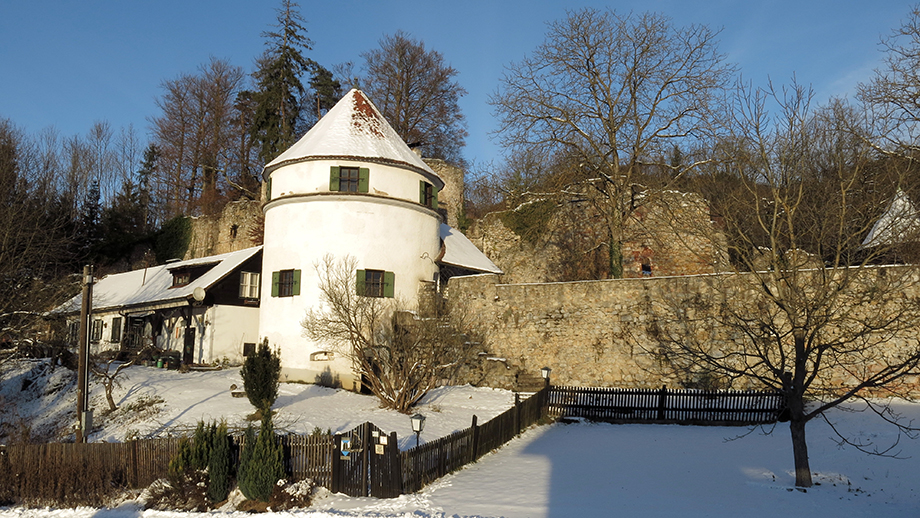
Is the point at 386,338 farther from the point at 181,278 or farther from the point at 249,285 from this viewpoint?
the point at 181,278

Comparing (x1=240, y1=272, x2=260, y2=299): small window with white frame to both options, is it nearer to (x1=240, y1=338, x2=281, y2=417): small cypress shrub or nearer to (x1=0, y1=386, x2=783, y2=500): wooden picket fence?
(x1=240, y1=338, x2=281, y2=417): small cypress shrub

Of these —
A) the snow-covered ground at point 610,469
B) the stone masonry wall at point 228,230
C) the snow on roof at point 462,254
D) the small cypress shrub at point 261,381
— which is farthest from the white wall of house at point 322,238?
the stone masonry wall at point 228,230

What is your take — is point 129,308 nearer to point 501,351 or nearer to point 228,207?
point 228,207

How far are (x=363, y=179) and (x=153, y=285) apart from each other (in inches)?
512

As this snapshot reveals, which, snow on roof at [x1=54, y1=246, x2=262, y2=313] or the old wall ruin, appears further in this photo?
the old wall ruin

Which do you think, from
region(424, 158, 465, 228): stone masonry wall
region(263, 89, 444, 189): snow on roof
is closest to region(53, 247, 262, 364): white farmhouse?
region(263, 89, 444, 189): snow on roof

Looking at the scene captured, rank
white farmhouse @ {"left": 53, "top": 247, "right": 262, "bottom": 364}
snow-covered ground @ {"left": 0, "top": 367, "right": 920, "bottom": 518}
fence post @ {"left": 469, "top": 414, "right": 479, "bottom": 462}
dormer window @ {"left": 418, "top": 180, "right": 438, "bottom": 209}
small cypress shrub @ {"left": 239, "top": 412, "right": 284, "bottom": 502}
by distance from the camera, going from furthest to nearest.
A: white farmhouse @ {"left": 53, "top": 247, "right": 262, "bottom": 364} → dormer window @ {"left": 418, "top": 180, "right": 438, "bottom": 209} → fence post @ {"left": 469, "top": 414, "right": 479, "bottom": 462} → small cypress shrub @ {"left": 239, "top": 412, "right": 284, "bottom": 502} → snow-covered ground @ {"left": 0, "top": 367, "right": 920, "bottom": 518}

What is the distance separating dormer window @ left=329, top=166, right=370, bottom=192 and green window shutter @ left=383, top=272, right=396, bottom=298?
2.79 metres

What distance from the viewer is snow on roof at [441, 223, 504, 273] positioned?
25.7m

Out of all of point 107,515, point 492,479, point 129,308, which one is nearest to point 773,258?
point 492,479

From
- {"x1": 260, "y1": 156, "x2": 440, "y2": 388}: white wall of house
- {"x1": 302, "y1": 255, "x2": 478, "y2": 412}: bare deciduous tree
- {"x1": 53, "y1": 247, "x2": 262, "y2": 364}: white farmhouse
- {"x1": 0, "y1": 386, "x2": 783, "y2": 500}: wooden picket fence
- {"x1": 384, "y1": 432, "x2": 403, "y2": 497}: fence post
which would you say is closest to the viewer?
{"x1": 384, "y1": 432, "x2": 403, "y2": 497}: fence post

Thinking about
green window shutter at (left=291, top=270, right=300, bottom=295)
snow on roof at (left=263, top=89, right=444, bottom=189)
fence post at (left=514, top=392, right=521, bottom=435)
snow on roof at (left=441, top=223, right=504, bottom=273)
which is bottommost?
fence post at (left=514, top=392, right=521, bottom=435)

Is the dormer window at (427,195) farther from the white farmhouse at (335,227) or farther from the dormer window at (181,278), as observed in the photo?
the dormer window at (181,278)

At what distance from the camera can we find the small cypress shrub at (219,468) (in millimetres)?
12344
